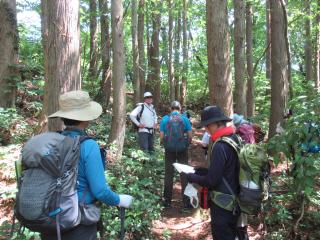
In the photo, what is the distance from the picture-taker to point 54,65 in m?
4.79

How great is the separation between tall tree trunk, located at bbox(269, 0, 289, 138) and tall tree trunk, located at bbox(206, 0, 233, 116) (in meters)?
5.46

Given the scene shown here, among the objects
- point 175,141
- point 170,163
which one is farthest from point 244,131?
point 170,163

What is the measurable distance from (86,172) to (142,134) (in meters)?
7.23

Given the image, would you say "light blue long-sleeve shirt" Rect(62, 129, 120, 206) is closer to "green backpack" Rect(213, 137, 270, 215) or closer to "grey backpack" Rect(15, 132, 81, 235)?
"grey backpack" Rect(15, 132, 81, 235)

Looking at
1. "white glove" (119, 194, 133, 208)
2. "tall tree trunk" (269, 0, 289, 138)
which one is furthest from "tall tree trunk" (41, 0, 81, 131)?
"tall tree trunk" (269, 0, 289, 138)

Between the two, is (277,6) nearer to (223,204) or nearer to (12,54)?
(12,54)

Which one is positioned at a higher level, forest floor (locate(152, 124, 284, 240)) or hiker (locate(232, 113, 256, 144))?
hiker (locate(232, 113, 256, 144))

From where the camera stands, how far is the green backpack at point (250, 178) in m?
3.64

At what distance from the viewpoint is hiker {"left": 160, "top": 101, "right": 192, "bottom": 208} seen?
7328mm

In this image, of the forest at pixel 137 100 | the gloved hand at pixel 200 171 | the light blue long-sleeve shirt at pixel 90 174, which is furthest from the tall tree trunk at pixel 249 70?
the light blue long-sleeve shirt at pixel 90 174

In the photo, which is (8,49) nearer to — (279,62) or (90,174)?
(279,62)

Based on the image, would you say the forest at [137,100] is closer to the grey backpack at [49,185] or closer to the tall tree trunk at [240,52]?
the tall tree trunk at [240,52]

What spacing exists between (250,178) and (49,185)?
2.01 meters

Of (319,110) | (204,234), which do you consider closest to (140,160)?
(204,234)
